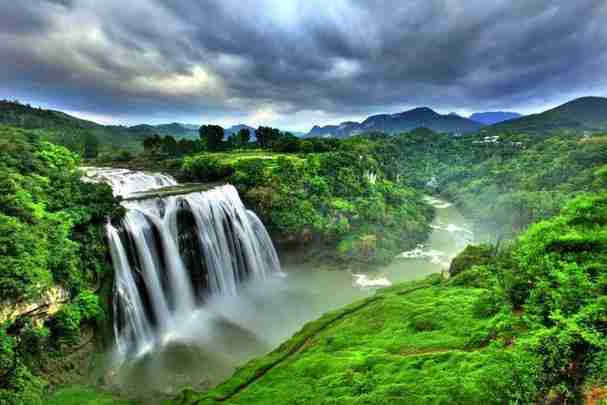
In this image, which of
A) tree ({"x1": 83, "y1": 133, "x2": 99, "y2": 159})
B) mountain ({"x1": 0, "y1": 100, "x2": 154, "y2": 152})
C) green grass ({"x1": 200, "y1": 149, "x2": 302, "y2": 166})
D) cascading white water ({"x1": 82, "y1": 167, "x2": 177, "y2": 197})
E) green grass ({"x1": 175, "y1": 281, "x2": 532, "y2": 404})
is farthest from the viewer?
mountain ({"x1": 0, "y1": 100, "x2": 154, "y2": 152})

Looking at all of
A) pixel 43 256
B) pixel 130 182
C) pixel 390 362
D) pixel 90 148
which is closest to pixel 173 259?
pixel 43 256

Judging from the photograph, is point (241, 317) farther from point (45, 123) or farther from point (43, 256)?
point (45, 123)

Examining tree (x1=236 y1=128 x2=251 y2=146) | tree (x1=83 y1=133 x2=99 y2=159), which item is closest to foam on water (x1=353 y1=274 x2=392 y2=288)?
tree (x1=236 y1=128 x2=251 y2=146)

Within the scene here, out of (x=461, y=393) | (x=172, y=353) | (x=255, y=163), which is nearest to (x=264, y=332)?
(x=172, y=353)

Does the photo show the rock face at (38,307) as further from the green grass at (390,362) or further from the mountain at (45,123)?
the mountain at (45,123)

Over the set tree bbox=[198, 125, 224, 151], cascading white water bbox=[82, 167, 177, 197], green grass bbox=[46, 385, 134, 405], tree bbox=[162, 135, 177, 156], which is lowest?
green grass bbox=[46, 385, 134, 405]

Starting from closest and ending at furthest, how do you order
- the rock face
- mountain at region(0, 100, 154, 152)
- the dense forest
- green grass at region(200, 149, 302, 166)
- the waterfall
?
1. the dense forest
2. the rock face
3. the waterfall
4. green grass at region(200, 149, 302, 166)
5. mountain at region(0, 100, 154, 152)

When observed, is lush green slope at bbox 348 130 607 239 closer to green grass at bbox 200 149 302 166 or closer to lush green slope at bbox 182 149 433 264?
lush green slope at bbox 182 149 433 264
